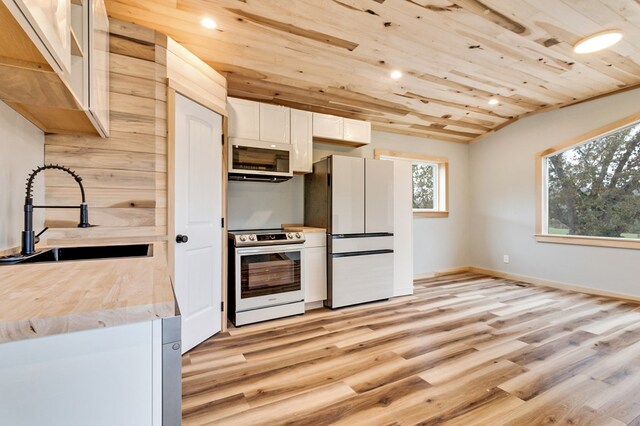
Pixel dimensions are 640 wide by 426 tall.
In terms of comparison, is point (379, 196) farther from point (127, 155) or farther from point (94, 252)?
point (94, 252)

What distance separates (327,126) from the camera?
370 centimetres

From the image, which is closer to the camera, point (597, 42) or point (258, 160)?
point (597, 42)

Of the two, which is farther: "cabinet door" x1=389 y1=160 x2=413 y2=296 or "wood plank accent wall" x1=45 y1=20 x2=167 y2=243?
"cabinet door" x1=389 y1=160 x2=413 y2=296

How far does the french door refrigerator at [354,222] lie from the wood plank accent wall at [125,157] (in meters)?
1.76

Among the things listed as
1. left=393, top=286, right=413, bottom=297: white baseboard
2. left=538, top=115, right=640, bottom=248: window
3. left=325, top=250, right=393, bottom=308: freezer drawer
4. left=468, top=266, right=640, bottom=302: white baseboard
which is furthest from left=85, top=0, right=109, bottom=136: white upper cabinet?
left=468, top=266, right=640, bottom=302: white baseboard

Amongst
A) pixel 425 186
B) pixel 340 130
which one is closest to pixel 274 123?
pixel 340 130

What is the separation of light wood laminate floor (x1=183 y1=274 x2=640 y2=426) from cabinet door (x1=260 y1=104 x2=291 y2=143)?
1.92 metres

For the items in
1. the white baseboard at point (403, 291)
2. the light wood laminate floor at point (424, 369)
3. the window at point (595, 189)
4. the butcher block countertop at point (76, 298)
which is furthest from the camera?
the white baseboard at point (403, 291)

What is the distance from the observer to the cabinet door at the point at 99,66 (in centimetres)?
148

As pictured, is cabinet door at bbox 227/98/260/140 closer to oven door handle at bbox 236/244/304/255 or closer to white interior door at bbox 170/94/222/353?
white interior door at bbox 170/94/222/353

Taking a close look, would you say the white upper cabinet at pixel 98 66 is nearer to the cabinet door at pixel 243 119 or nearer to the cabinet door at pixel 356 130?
the cabinet door at pixel 243 119

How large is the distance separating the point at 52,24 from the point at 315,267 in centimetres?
285

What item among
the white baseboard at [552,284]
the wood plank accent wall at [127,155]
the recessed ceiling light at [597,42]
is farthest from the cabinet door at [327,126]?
the white baseboard at [552,284]

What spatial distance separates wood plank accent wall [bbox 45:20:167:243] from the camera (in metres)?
1.98
